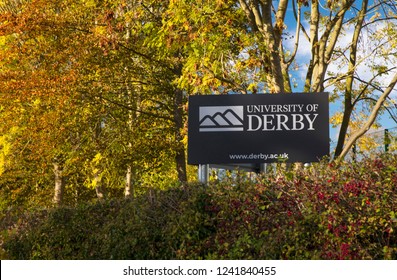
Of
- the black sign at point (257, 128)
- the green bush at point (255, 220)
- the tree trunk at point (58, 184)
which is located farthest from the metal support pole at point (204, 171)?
the tree trunk at point (58, 184)

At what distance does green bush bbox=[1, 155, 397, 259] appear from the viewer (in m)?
7.61

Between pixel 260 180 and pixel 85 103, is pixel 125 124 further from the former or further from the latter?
pixel 260 180

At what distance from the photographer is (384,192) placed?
7.66 metres

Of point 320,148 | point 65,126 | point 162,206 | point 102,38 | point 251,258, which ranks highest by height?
point 102,38

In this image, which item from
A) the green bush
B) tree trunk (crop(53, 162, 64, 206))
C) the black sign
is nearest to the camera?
the green bush

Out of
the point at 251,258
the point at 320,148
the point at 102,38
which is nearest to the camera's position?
the point at 251,258

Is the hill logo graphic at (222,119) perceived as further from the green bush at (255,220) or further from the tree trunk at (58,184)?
the tree trunk at (58,184)

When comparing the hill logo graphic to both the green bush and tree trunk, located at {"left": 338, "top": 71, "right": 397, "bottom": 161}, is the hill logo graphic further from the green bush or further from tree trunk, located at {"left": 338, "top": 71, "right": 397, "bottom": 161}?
tree trunk, located at {"left": 338, "top": 71, "right": 397, "bottom": 161}

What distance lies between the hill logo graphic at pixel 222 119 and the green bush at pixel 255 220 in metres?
2.96

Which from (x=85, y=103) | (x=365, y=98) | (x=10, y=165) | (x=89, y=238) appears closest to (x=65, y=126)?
(x=85, y=103)

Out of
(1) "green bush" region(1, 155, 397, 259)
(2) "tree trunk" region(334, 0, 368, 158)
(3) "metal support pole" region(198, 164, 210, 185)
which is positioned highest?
(2) "tree trunk" region(334, 0, 368, 158)

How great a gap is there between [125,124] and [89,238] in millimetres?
12184

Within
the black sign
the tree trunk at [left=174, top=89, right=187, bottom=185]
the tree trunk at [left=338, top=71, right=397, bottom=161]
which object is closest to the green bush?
the black sign

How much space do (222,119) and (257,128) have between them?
740 mm
